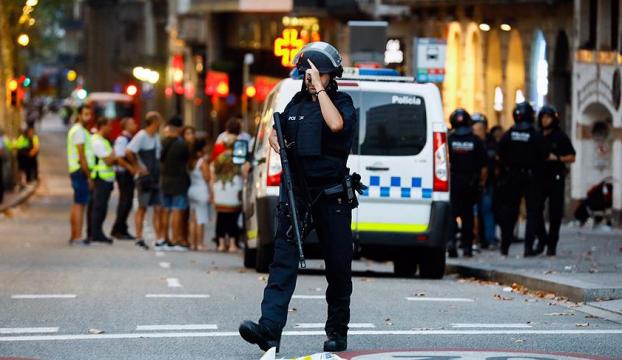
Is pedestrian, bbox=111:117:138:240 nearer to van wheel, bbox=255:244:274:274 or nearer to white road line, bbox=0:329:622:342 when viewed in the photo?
van wheel, bbox=255:244:274:274

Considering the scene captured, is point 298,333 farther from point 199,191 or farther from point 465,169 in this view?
point 199,191

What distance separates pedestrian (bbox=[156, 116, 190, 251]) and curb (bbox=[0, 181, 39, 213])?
13.9m

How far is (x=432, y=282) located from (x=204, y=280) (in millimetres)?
2268

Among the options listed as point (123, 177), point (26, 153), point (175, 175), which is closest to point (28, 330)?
point (175, 175)

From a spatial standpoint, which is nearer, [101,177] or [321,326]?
[321,326]

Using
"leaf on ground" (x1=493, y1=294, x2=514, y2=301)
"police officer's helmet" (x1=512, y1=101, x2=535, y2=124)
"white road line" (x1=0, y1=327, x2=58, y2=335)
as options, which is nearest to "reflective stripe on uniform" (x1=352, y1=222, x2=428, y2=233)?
"leaf on ground" (x1=493, y1=294, x2=514, y2=301)

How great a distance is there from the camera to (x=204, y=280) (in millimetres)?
17156

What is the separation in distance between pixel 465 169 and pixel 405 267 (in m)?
2.72

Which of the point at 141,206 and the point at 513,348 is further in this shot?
the point at 141,206

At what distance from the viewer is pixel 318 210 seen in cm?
1063

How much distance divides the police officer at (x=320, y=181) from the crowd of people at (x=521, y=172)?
987cm

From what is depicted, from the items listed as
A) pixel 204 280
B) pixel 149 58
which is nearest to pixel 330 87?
pixel 204 280

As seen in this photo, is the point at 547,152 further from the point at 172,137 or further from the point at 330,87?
the point at 330,87

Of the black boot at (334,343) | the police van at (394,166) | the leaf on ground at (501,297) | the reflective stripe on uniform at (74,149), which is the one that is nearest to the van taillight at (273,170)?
the police van at (394,166)
